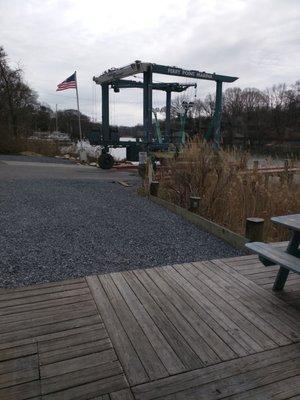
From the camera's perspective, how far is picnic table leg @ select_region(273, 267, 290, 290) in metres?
2.78

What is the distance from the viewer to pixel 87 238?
4.23 meters

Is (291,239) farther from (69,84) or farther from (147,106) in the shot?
(69,84)

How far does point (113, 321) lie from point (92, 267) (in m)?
1.05

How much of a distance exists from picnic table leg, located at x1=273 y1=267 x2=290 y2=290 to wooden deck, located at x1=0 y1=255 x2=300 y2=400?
75mm

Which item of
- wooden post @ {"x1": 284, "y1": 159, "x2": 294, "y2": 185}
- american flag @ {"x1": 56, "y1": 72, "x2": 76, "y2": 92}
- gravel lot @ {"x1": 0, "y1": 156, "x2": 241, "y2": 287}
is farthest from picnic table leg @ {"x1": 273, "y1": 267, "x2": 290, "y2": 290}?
american flag @ {"x1": 56, "y1": 72, "x2": 76, "y2": 92}

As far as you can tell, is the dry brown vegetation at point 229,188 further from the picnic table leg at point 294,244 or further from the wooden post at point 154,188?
the picnic table leg at point 294,244

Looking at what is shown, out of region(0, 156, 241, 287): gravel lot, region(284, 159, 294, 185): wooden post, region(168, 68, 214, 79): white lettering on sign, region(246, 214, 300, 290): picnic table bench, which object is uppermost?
region(168, 68, 214, 79): white lettering on sign

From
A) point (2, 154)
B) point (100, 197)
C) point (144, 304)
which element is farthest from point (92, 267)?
point (2, 154)

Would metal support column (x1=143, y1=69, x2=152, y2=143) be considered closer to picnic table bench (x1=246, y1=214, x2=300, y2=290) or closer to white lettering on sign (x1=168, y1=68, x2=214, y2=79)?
white lettering on sign (x1=168, y1=68, x2=214, y2=79)

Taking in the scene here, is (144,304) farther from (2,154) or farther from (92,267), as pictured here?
(2,154)

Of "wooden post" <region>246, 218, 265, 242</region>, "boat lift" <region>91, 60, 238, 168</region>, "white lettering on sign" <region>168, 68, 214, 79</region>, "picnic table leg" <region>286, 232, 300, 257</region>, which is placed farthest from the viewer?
"white lettering on sign" <region>168, 68, 214, 79</region>

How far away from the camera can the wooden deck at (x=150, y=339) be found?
5.84 ft

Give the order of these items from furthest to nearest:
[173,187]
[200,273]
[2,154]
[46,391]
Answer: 1. [2,154]
2. [173,187]
3. [200,273]
4. [46,391]

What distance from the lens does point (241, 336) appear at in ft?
Result: 7.30
